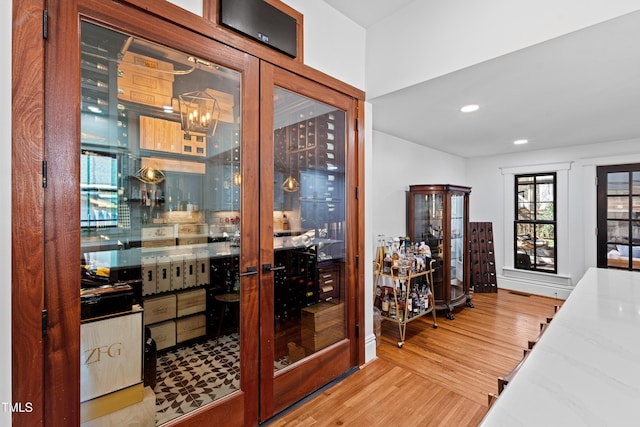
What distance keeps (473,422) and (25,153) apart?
2655 mm

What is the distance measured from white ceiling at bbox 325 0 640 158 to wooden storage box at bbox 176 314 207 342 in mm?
2122

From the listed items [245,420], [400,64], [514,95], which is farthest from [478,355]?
[400,64]

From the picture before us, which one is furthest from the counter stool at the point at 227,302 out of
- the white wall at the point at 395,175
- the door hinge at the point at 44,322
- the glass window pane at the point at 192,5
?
the white wall at the point at 395,175

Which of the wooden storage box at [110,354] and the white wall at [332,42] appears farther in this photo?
the white wall at [332,42]

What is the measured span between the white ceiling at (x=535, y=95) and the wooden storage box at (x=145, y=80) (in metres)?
1.43

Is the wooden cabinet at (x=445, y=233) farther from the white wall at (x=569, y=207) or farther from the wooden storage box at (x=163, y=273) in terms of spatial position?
the wooden storage box at (x=163, y=273)

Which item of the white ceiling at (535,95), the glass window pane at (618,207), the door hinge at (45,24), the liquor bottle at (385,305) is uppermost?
the white ceiling at (535,95)

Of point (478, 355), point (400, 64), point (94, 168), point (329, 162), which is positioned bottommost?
point (478, 355)

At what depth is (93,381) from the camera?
1.24 m

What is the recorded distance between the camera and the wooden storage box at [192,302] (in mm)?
1531

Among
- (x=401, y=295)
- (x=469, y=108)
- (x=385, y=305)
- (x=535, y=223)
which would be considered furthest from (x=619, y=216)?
(x=385, y=305)

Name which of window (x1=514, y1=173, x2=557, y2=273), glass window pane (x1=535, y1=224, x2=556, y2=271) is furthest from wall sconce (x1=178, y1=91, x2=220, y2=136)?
glass window pane (x1=535, y1=224, x2=556, y2=271)

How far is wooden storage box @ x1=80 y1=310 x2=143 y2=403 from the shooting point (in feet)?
4.00

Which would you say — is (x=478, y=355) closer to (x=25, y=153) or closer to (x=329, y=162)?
(x=329, y=162)
